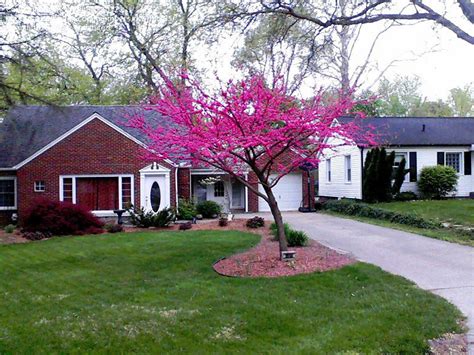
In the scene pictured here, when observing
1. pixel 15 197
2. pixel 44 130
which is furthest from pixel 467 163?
pixel 15 197

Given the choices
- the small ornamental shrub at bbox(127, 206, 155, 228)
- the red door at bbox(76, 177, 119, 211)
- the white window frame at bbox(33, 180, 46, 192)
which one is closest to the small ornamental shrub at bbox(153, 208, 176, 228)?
the small ornamental shrub at bbox(127, 206, 155, 228)

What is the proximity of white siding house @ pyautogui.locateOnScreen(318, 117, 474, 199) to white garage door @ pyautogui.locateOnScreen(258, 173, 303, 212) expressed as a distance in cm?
241

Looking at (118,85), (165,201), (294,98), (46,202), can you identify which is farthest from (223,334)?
(118,85)

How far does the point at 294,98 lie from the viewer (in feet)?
32.3

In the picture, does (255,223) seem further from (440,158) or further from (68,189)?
(440,158)

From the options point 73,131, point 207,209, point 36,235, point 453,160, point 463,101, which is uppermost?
point 463,101

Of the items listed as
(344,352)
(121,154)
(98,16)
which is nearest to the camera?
(344,352)

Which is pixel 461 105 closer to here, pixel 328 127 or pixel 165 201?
pixel 165 201

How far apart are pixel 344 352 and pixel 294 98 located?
6099 mm

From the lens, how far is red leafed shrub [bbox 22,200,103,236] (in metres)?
16.2

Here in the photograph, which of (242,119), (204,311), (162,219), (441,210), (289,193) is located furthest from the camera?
(289,193)

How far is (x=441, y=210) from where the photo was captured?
1794 centimetres

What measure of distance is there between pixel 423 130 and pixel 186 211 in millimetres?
13524

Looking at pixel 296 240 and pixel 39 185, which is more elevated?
pixel 39 185
